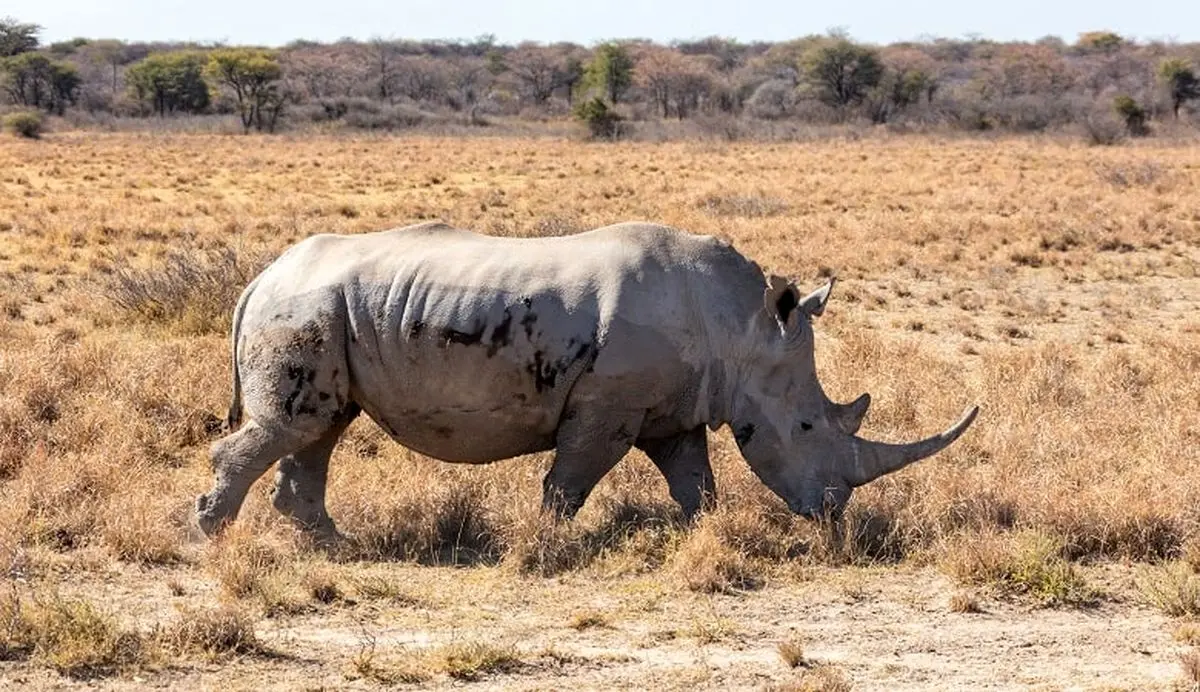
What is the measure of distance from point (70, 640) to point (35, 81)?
80613mm

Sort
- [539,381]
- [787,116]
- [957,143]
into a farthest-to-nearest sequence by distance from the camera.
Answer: [787,116], [957,143], [539,381]

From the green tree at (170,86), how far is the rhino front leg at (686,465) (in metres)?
74.5

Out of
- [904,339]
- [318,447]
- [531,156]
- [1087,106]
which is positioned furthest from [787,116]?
[318,447]

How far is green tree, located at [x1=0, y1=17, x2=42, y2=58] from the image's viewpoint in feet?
312

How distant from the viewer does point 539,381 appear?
6914mm

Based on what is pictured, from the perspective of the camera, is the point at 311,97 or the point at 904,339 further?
the point at 311,97

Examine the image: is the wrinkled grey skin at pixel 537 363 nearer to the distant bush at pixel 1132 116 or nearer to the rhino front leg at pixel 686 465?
the rhino front leg at pixel 686 465

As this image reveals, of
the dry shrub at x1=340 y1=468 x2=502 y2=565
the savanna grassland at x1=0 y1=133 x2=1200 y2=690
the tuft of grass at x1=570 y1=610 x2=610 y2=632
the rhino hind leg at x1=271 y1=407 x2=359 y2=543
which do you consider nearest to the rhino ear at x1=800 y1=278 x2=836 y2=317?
the savanna grassland at x1=0 y1=133 x2=1200 y2=690

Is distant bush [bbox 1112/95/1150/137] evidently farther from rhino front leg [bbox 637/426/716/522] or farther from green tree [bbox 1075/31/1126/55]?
green tree [bbox 1075/31/1126/55]

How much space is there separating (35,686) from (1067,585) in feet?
13.9

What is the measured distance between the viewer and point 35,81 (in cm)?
7906

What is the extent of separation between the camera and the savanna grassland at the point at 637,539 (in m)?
5.52

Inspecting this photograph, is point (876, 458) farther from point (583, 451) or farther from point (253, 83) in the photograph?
point (253, 83)

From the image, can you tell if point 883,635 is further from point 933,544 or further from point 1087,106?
point 1087,106
